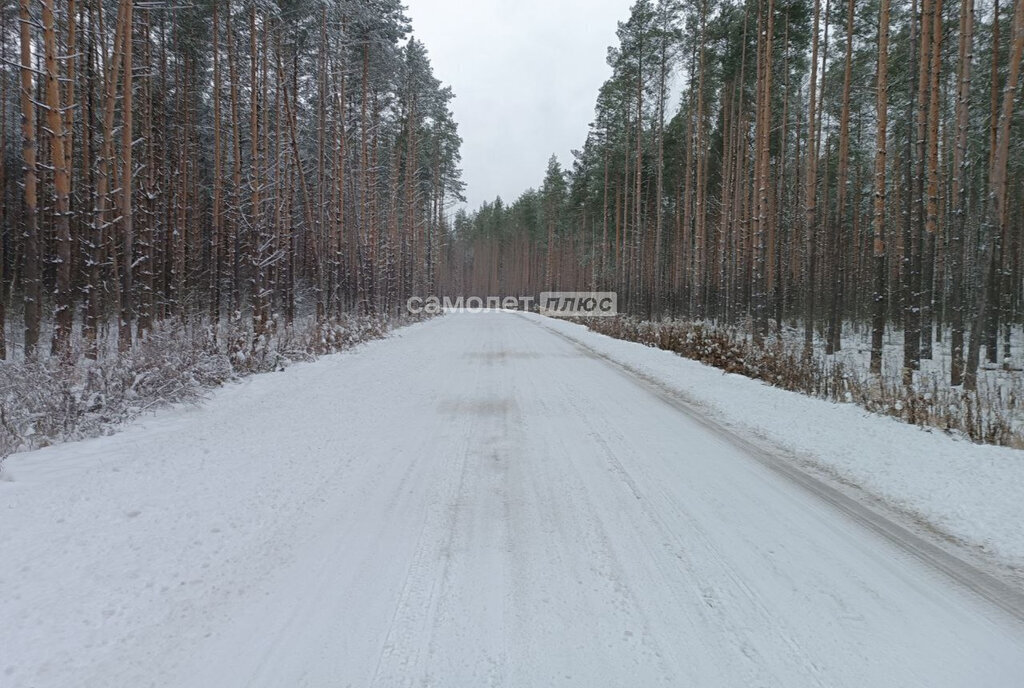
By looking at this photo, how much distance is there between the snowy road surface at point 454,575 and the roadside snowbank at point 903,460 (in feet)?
2.47

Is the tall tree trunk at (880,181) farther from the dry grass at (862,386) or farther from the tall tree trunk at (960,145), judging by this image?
the tall tree trunk at (960,145)

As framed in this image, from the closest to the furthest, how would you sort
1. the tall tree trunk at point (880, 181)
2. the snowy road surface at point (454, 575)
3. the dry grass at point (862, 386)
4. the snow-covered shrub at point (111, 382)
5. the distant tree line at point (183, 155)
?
the snowy road surface at point (454, 575) → the snow-covered shrub at point (111, 382) → the dry grass at point (862, 386) → the distant tree line at point (183, 155) → the tall tree trunk at point (880, 181)

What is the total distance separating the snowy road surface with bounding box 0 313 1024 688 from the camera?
234 centimetres

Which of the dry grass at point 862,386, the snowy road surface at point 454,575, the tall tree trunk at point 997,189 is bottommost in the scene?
the snowy road surface at point 454,575

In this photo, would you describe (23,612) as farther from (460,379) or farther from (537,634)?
(460,379)

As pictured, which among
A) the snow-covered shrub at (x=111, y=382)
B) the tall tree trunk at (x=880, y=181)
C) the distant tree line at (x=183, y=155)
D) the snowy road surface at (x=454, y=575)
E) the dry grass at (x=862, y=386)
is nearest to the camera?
the snowy road surface at (x=454, y=575)

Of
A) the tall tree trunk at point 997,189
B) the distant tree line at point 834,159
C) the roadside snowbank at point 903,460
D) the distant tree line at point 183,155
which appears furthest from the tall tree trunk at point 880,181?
the distant tree line at point 183,155

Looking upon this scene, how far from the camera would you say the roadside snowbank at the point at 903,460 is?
401cm

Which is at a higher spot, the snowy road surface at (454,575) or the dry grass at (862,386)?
the dry grass at (862,386)

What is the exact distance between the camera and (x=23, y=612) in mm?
2639

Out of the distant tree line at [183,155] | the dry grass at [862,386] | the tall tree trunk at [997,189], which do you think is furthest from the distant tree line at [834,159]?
the distant tree line at [183,155]

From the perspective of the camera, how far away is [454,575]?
10.1 feet

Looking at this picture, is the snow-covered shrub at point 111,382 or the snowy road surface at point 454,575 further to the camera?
the snow-covered shrub at point 111,382

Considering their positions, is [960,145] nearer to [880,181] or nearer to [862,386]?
[880,181]
